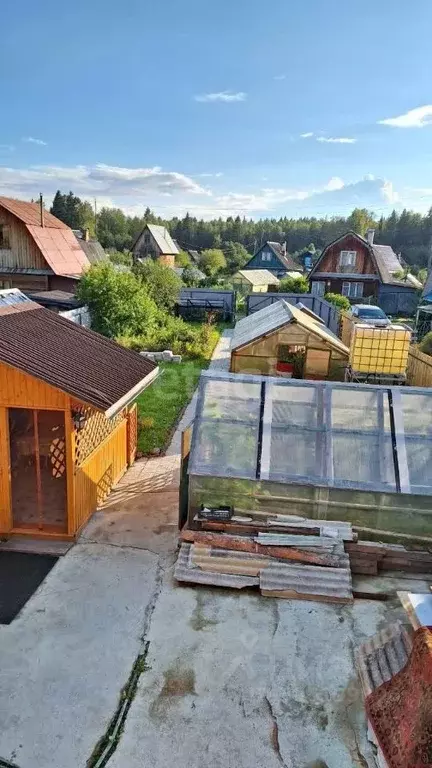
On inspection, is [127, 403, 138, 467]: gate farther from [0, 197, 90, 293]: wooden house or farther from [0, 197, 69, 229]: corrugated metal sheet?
[0, 197, 69, 229]: corrugated metal sheet

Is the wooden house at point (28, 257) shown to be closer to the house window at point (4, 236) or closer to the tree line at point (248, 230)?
the house window at point (4, 236)

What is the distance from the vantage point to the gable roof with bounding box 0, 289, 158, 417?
20.9 feet

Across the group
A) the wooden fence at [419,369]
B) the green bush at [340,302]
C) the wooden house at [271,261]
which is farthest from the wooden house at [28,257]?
the wooden house at [271,261]

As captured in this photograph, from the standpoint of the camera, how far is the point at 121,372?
8.13 metres

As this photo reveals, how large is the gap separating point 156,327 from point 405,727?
20050mm

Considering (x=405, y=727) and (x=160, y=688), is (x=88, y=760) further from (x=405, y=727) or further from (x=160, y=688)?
(x=405, y=727)

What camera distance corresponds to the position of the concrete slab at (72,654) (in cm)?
410

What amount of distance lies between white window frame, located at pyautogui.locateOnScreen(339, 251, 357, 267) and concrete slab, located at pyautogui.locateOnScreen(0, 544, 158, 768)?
32.6 metres

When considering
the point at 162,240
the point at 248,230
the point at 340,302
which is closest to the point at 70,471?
the point at 340,302

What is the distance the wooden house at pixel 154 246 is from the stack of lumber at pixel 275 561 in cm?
4509

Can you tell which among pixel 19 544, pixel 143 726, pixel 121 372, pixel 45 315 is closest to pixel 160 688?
pixel 143 726

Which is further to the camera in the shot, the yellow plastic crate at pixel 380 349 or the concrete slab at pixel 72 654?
the yellow plastic crate at pixel 380 349

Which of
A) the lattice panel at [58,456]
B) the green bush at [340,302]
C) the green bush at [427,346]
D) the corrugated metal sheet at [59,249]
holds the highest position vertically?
the corrugated metal sheet at [59,249]

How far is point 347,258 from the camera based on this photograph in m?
35.3
